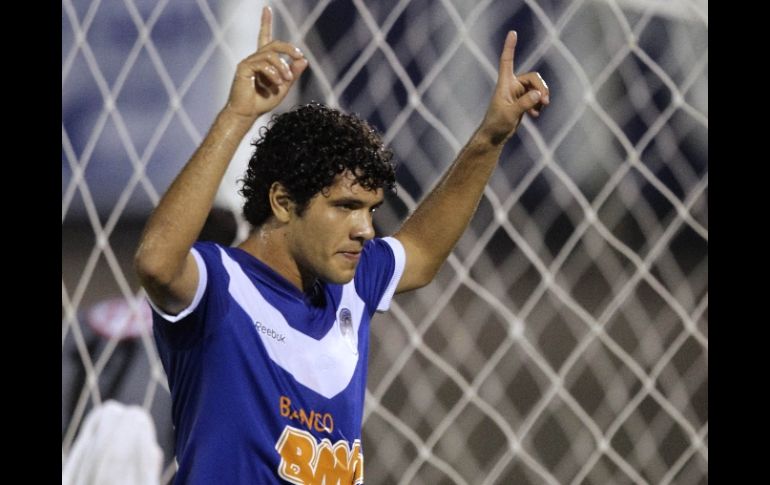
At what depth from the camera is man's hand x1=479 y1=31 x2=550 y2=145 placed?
1.11m

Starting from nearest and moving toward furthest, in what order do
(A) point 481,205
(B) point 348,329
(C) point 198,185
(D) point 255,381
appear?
(C) point 198,185
(D) point 255,381
(B) point 348,329
(A) point 481,205

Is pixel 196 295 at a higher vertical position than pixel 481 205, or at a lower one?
lower

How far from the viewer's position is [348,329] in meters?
1.07

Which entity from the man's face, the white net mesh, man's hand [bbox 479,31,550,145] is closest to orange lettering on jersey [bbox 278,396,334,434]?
the man's face

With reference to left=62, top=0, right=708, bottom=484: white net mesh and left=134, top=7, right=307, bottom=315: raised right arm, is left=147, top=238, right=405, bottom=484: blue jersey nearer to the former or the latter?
left=134, top=7, right=307, bottom=315: raised right arm

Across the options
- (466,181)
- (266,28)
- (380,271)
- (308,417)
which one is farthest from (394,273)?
(266,28)

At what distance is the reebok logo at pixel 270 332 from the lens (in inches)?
38.6

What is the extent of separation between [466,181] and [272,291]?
27 centimetres

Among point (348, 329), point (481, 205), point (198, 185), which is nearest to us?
point (198, 185)

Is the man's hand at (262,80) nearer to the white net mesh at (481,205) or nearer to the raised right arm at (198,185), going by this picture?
the raised right arm at (198,185)

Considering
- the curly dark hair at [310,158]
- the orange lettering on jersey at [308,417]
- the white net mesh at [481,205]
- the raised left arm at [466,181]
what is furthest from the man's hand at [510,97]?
the white net mesh at [481,205]

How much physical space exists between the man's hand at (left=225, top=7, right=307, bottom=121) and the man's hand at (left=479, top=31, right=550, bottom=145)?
1.00 ft

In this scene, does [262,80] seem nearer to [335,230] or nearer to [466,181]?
[335,230]
